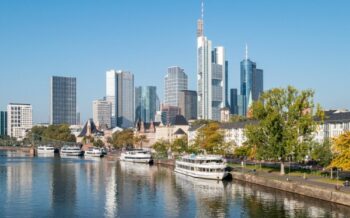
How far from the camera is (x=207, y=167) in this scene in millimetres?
109250

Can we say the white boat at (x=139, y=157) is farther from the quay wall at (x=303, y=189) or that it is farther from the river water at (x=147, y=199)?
the quay wall at (x=303, y=189)

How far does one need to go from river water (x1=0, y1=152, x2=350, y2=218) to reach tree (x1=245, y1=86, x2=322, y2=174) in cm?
867

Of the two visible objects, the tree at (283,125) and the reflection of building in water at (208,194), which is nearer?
the reflection of building in water at (208,194)

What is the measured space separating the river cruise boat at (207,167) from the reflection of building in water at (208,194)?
5.82 ft

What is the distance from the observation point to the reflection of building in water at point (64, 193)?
69250 mm

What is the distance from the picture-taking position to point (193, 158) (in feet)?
389

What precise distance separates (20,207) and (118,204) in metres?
13.1

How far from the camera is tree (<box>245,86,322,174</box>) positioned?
9606 cm

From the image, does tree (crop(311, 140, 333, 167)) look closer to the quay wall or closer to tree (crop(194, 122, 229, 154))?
the quay wall

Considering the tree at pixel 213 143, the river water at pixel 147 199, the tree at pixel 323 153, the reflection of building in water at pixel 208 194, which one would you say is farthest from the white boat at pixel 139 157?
the tree at pixel 323 153

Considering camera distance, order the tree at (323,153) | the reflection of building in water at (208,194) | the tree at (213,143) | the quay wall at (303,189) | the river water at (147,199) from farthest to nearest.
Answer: the tree at (213,143) → the tree at (323,153) → the quay wall at (303,189) → the reflection of building in water at (208,194) → the river water at (147,199)

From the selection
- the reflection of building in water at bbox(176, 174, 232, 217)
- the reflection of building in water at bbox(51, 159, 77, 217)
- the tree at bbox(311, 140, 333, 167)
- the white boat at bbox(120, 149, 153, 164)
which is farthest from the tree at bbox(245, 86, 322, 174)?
the white boat at bbox(120, 149, 153, 164)

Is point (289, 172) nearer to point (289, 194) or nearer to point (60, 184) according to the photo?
point (289, 194)

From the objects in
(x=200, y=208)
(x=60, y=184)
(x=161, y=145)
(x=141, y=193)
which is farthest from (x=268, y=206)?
(x=161, y=145)
